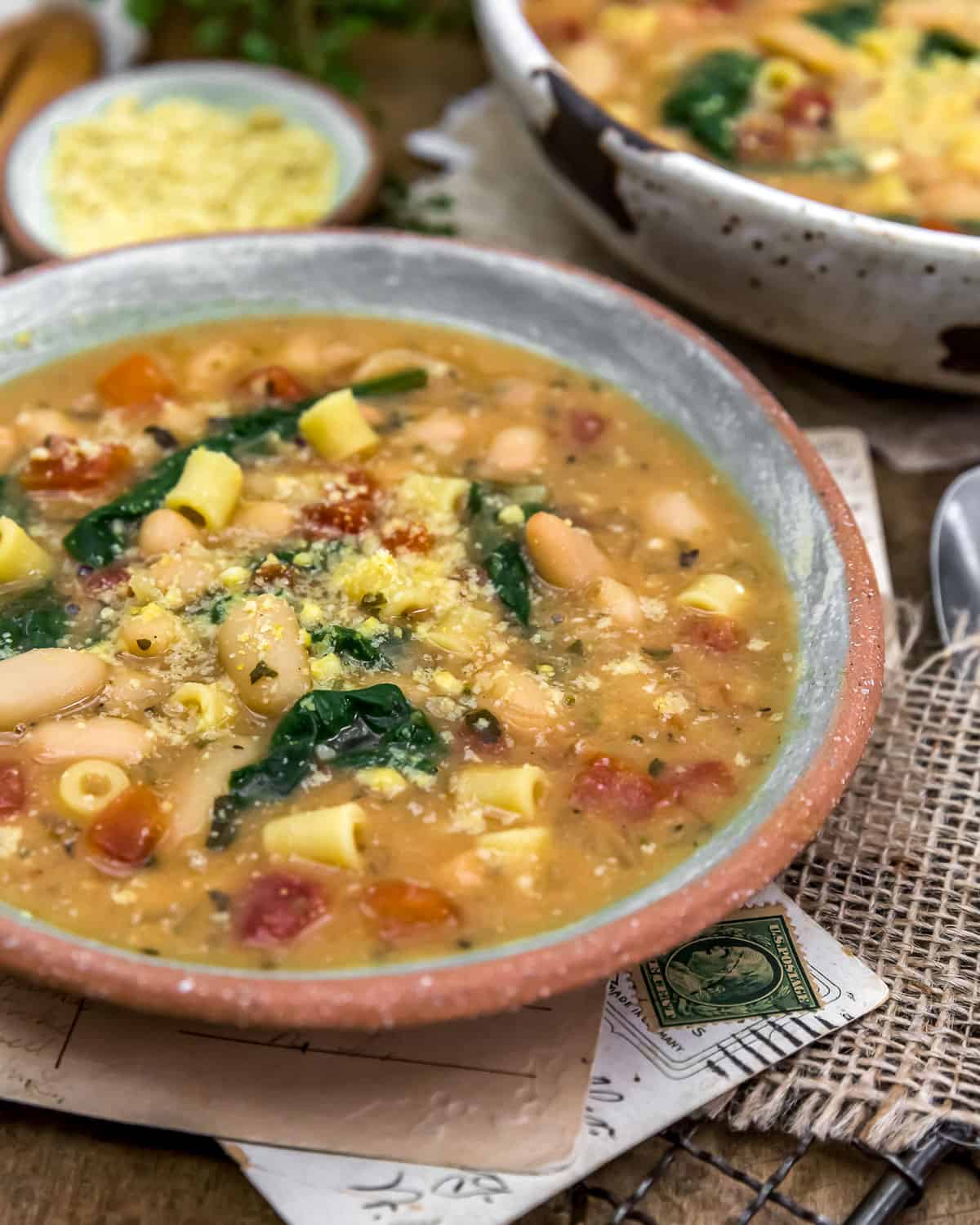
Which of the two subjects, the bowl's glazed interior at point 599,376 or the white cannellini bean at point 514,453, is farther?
the white cannellini bean at point 514,453

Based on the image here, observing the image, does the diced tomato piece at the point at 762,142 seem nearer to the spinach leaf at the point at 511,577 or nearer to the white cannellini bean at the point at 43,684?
the spinach leaf at the point at 511,577

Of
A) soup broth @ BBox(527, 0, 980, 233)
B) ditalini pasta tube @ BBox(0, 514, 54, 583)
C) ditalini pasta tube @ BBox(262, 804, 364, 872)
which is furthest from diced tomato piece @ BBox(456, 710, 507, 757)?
soup broth @ BBox(527, 0, 980, 233)

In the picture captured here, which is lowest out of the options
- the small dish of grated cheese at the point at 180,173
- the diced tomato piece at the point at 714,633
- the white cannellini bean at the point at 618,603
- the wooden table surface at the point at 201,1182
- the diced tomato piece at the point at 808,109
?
the wooden table surface at the point at 201,1182

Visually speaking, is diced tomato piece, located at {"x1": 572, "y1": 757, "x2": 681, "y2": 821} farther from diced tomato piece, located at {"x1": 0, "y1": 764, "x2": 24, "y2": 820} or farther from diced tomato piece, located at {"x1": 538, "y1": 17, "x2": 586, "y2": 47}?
diced tomato piece, located at {"x1": 538, "y1": 17, "x2": 586, "y2": 47}

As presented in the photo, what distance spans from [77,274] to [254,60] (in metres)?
2.27

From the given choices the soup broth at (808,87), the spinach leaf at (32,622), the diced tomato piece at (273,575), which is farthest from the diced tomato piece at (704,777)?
the soup broth at (808,87)

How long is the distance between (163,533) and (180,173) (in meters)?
2.30

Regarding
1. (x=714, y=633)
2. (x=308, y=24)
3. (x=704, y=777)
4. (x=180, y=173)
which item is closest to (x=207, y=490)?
(x=714, y=633)

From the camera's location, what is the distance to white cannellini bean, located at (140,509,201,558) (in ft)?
10.2

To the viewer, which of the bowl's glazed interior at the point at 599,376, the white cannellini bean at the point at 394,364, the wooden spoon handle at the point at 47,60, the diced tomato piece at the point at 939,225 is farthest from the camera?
the wooden spoon handle at the point at 47,60

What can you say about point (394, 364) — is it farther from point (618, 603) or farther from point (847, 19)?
point (847, 19)

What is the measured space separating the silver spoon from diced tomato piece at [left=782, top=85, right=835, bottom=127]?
59.9 inches

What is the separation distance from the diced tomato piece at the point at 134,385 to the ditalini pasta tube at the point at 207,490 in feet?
1.34

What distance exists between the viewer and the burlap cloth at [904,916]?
256 centimetres
